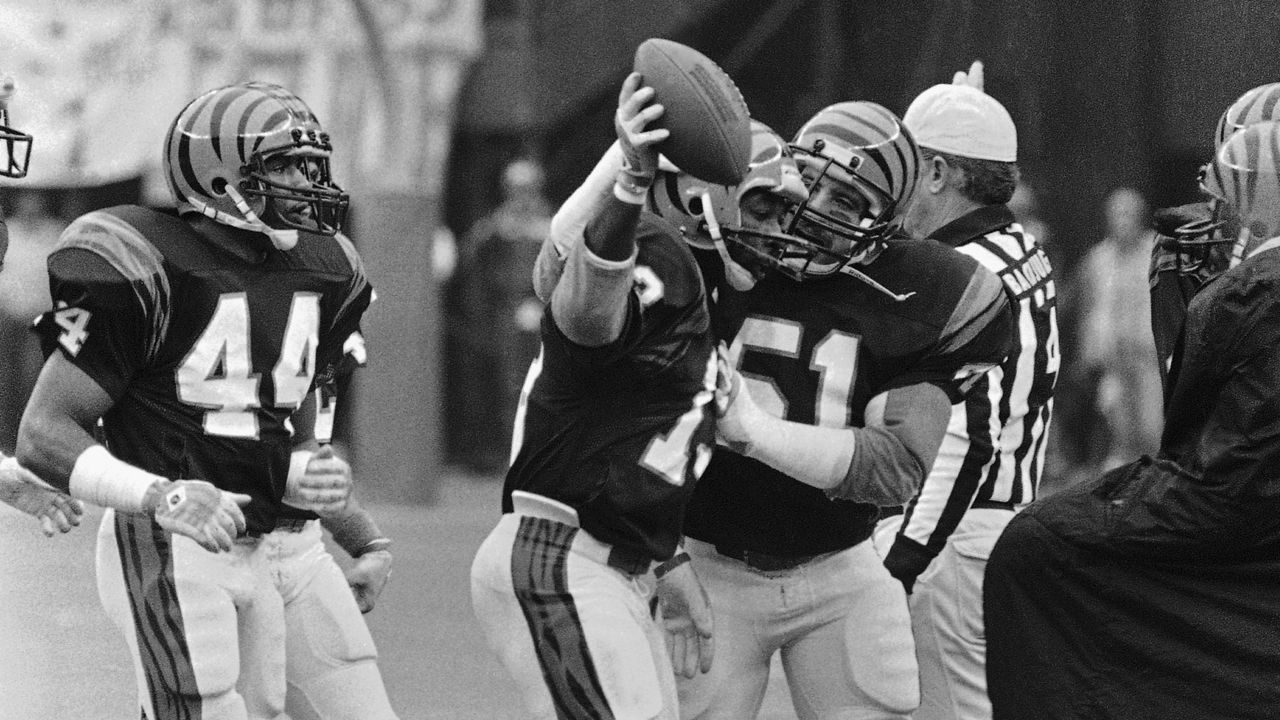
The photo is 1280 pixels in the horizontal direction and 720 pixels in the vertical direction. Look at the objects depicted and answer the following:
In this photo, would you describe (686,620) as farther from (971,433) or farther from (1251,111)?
(1251,111)

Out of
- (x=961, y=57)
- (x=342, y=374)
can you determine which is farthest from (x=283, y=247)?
(x=961, y=57)

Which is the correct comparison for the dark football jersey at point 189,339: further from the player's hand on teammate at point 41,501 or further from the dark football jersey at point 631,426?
the dark football jersey at point 631,426

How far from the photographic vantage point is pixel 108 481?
3.65 metres

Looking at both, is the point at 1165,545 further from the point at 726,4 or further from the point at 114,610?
the point at 726,4

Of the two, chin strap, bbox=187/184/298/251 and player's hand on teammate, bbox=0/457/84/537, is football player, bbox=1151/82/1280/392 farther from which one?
player's hand on teammate, bbox=0/457/84/537

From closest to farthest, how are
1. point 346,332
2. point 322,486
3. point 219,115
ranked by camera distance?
1. point 322,486
2. point 219,115
3. point 346,332

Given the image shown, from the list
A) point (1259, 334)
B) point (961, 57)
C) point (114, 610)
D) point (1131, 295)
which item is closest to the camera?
point (1259, 334)

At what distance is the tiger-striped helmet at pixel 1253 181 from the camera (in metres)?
3.70

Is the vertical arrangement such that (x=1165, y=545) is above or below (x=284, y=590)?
above

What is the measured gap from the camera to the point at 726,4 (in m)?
12.1

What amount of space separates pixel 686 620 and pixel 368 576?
2.72ft

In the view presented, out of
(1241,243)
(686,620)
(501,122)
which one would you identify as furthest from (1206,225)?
(501,122)

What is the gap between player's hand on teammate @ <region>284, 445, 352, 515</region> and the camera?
392cm

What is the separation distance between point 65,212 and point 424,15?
2230 mm
